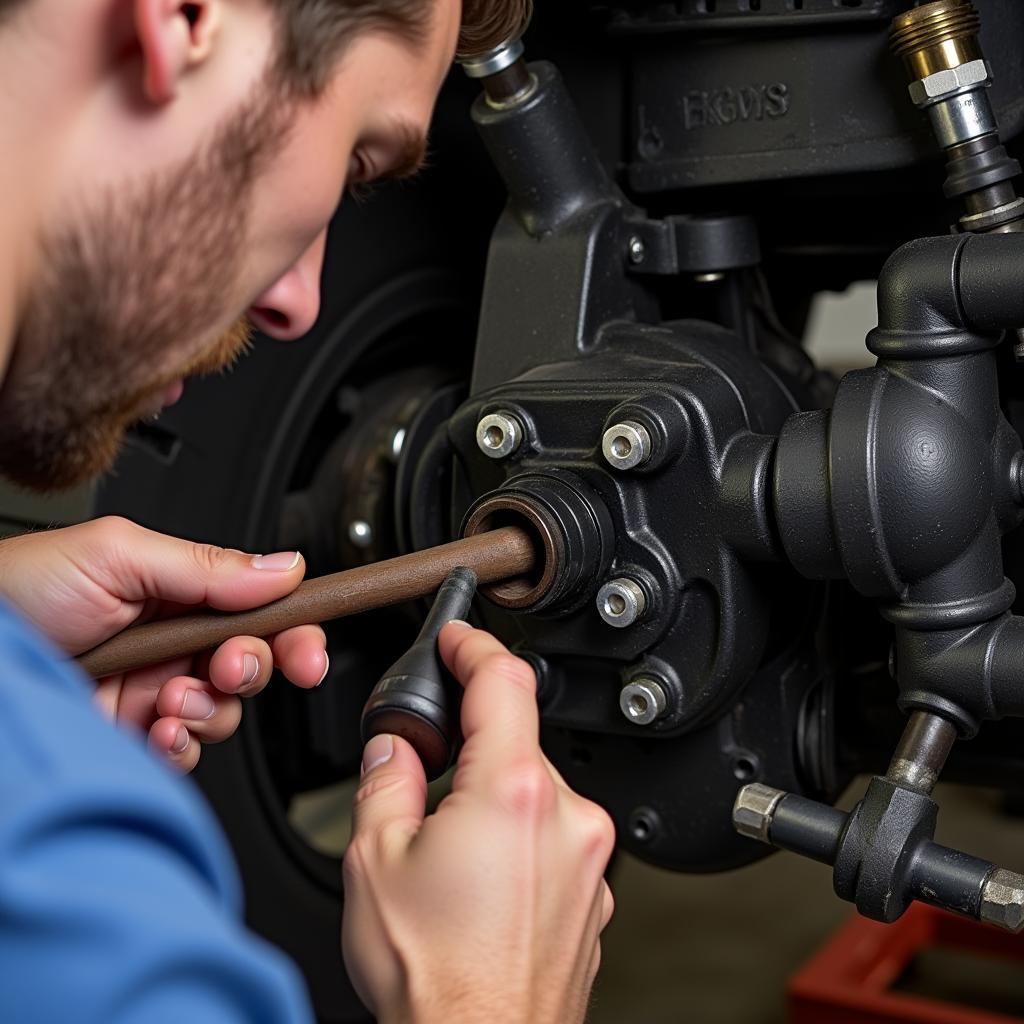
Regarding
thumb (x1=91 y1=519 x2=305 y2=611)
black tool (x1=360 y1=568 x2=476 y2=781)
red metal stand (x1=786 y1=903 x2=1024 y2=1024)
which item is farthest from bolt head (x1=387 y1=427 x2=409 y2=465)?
red metal stand (x1=786 y1=903 x2=1024 y2=1024)

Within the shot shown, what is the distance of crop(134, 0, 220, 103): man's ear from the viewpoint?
0.61 metres

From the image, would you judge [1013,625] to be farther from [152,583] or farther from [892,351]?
[152,583]

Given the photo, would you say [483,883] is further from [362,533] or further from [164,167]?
[362,533]

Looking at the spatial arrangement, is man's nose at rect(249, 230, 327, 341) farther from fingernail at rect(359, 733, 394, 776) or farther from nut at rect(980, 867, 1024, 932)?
nut at rect(980, 867, 1024, 932)

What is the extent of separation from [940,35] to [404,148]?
0.35m

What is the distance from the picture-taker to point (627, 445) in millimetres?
884

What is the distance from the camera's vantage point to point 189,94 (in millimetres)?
652

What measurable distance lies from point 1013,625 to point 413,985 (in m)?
0.47

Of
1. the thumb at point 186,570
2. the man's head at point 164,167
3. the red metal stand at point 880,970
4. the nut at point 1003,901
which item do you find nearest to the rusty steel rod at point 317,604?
the thumb at point 186,570

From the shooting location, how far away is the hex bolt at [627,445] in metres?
0.88

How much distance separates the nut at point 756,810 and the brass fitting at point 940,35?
47 centimetres

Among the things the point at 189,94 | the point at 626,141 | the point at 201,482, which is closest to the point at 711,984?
the point at 201,482

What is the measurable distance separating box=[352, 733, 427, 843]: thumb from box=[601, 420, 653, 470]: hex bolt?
0.84 ft

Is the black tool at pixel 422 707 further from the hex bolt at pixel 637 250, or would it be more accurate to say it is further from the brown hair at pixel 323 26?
the hex bolt at pixel 637 250
